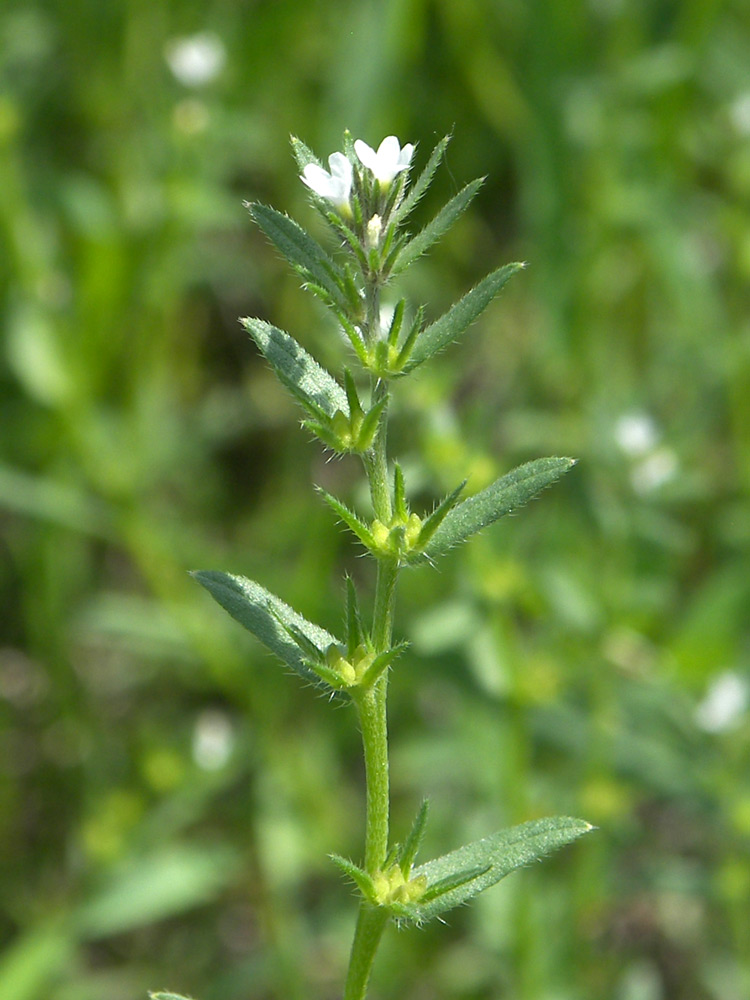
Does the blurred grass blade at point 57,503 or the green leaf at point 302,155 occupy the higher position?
the blurred grass blade at point 57,503

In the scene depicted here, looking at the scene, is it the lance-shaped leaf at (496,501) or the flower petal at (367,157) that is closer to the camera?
the flower petal at (367,157)

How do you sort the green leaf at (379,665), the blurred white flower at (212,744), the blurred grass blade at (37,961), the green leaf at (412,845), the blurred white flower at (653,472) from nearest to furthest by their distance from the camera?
the green leaf at (379,665)
the green leaf at (412,845)
the blurred grass blade at (37,961)
the blurred white flower at (653,472)
the blurred white flower at (212,744)

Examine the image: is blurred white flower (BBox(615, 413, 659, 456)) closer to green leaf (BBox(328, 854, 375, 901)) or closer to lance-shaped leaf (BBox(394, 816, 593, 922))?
lance-shaped leaf (BBox(394, 816, 593, 922))

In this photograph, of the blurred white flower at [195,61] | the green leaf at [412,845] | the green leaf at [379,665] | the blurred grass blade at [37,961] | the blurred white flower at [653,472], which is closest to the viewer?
the green leaf at [379,665]

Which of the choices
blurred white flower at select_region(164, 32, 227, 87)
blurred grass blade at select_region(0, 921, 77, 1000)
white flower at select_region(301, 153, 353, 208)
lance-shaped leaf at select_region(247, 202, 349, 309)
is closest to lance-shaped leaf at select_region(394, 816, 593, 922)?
lance-shaped leaf at select_region(247, 202, 349, 309)

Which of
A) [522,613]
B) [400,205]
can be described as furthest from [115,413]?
[400,205]

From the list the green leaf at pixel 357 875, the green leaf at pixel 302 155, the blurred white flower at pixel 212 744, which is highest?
the blurred white flower at pixel 212 744

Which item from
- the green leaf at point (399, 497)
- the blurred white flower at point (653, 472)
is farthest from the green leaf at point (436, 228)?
the blurred white flower at point (653, 472)

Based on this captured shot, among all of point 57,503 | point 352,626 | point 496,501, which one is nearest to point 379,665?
point 352,626

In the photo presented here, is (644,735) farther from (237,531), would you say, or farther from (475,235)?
(475,235)

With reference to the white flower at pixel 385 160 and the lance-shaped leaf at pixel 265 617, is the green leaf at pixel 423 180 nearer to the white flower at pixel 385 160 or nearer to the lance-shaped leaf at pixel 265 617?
the white flower at pixel 385 160
